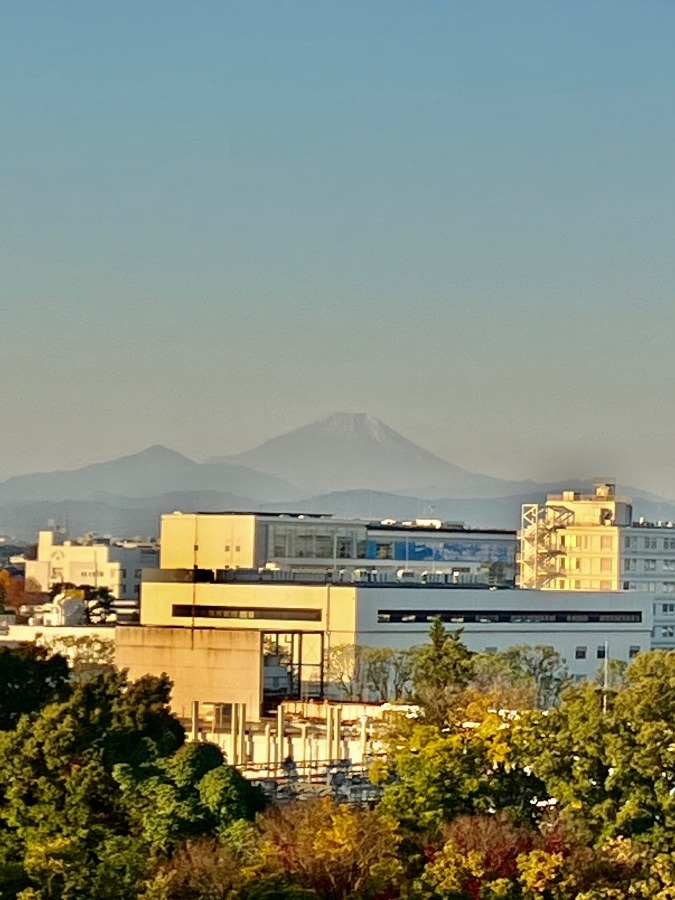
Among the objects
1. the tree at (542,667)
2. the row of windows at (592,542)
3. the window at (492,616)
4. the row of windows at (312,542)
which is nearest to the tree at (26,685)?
the tree at (542,667)

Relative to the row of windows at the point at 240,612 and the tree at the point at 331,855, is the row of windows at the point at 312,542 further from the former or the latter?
the tree at the point at 331,855

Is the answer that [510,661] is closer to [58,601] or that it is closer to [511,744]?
[58,601]

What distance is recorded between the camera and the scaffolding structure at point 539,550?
6216 inches

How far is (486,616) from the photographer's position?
115750 mm

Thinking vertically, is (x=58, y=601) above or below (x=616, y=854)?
above

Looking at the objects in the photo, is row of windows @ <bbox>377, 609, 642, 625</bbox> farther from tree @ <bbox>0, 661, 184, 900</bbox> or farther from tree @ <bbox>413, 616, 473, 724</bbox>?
tree @ <bbox>0, 661, 184, 900</bbox>

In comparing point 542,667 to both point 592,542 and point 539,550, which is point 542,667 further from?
point 592,542

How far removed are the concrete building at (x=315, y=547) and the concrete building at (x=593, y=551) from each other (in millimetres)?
4964

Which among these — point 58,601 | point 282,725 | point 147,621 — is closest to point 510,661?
point 147,621

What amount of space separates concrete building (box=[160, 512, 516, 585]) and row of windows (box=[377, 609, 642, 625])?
27.3ft

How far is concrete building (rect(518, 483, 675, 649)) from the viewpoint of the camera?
522 ft

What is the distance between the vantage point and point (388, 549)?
145375 millimetres

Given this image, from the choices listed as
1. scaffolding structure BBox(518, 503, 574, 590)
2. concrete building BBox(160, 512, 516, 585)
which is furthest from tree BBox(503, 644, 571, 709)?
scaffolding structure BBox(518, 503, 574, 590)

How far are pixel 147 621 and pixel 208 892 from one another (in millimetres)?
69394
